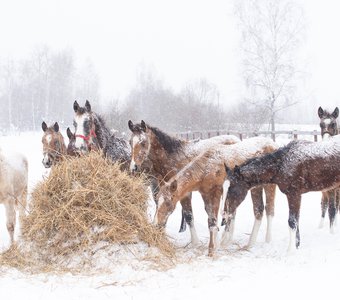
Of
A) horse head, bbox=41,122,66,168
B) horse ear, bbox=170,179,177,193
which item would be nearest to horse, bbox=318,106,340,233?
horse ear, bbox=170,179,177,193

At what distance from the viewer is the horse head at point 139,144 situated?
5992 millimetres

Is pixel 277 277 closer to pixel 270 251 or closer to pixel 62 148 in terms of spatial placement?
pixel 270 251

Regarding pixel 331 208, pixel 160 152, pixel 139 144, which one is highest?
pixel 139 144

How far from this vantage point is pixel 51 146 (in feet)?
24.3

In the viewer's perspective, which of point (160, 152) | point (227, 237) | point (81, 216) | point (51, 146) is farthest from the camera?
point (51, 146)

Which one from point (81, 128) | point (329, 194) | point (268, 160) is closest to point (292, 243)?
point (268, 160)

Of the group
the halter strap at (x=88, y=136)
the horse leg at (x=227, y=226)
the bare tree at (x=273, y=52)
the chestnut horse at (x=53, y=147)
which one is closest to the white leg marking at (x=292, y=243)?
the horse leg at (x=227, y=226)

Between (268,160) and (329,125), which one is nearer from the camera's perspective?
(268,160)

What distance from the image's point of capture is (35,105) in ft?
160

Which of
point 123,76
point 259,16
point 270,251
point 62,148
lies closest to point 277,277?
point 270,251

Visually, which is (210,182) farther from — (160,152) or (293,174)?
(293,174)

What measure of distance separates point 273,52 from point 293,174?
16937mm

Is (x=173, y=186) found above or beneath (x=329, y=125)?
beneath

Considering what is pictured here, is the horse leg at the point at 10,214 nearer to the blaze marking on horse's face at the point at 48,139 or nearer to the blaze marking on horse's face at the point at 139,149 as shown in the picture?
the blaze marking on horse's face at the point at 48,139
